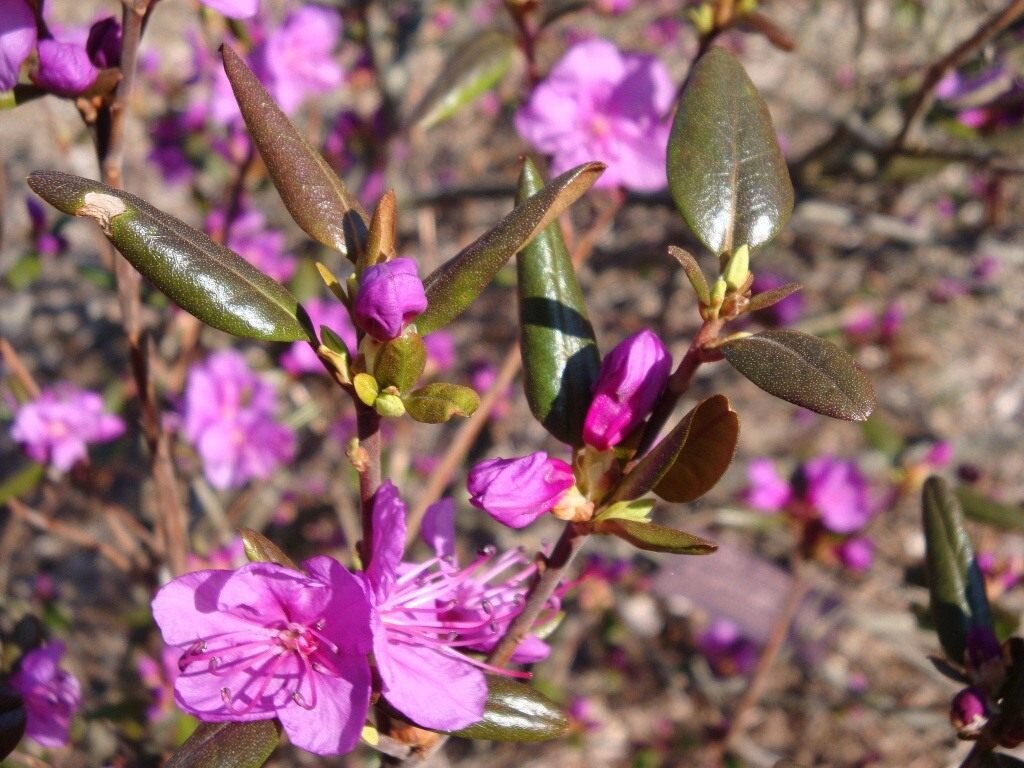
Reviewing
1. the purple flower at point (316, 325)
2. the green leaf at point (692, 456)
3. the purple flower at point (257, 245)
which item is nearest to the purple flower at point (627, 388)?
the green leaf at point (692, 456)

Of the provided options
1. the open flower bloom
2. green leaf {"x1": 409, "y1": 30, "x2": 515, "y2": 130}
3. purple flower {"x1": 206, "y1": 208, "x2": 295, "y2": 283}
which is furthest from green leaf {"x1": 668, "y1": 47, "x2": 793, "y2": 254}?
purple flower {"x1": 206, "y1": 208, "x2": 295, "y2": 283}

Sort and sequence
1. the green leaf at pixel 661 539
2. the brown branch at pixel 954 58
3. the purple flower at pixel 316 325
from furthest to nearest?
the purple flower at pixel 316 325 < the brown branch at pixel 954 58 < the green leaf at pixel 661 539

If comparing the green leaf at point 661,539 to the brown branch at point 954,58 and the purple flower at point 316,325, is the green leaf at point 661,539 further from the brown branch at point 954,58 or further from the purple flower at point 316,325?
the purple flower at point 316,325

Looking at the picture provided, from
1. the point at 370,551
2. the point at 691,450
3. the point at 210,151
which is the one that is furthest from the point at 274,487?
the point at 691,450

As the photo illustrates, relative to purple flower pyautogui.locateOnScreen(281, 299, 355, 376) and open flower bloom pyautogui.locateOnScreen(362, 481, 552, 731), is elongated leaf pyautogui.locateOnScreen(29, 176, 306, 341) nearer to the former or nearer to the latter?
open flower bloom pyautogui.locateOnScreen(362, 481, 552, 731)

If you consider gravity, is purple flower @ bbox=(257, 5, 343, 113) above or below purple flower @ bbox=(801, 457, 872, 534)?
above

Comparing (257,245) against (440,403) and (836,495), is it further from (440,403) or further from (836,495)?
(440,403)

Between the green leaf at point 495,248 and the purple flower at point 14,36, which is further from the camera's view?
the purple flower at point 14,36
